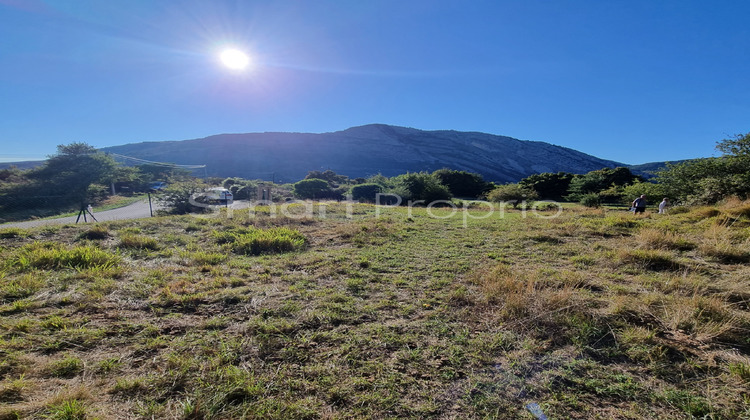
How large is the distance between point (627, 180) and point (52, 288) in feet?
142

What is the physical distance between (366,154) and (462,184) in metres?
57.4

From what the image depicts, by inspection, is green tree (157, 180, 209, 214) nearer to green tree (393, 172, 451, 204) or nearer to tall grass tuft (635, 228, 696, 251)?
tall grass tuft (635, 228, 696, 251)

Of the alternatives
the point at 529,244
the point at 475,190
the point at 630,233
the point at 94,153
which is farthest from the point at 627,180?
the point at 94,153

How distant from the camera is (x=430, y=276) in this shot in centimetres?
424

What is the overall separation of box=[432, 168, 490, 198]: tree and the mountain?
44.1 m

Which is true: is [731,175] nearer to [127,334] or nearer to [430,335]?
[430,335]

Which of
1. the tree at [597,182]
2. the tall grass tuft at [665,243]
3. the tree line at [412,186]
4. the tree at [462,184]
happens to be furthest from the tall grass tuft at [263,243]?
the tree at [462,184]

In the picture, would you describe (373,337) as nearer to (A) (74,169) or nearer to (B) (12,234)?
(B) (12,234)

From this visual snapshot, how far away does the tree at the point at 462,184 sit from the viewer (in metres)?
36.6

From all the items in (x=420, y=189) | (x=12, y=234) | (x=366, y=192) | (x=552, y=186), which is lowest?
(x=12, y=234)

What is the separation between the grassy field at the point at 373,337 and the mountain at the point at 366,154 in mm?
74335

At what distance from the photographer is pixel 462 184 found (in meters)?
37.2

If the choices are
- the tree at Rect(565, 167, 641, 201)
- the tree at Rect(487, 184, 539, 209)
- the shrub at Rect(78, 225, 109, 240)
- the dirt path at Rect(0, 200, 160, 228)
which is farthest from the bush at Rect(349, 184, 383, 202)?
the shrub at Rect(78, 225, 109, 240)

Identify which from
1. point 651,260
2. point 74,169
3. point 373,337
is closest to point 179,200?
point 373,337
